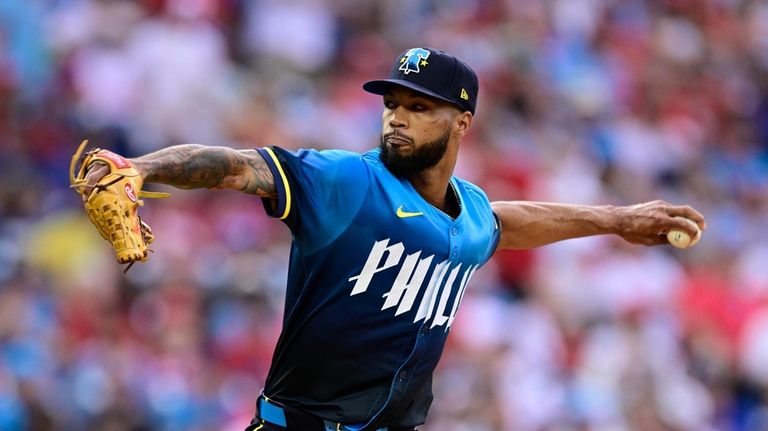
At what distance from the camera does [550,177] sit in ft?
39.1

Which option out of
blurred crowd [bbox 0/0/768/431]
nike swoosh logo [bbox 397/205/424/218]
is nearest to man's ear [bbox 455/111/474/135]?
nike swoosh logo [bbox 397/205/424/218]

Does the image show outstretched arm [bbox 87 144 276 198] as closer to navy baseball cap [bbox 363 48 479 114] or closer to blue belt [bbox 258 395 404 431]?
navy baseball cap [bbox 363 48 479 114]

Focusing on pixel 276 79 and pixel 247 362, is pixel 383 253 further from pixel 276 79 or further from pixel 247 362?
pixel 276 79

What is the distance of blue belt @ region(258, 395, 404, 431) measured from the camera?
5289 mm

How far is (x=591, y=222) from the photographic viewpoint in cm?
638

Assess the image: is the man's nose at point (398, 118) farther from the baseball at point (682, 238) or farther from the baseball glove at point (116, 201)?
the baseball at point (682, 238)

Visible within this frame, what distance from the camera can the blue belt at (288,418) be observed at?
529 cm

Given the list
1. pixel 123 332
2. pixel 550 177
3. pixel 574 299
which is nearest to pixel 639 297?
pixel 574 299

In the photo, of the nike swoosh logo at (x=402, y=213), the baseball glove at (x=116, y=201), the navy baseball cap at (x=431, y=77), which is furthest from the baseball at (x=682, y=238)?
the baseball glove at (x=116, y=201)

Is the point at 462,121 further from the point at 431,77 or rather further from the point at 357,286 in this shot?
the point at 357,286

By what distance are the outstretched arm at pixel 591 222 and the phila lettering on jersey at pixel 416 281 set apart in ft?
2.14

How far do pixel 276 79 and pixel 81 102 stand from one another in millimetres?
1870

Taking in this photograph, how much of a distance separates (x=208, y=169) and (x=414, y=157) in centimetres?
98

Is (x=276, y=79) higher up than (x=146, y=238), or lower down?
lower down
